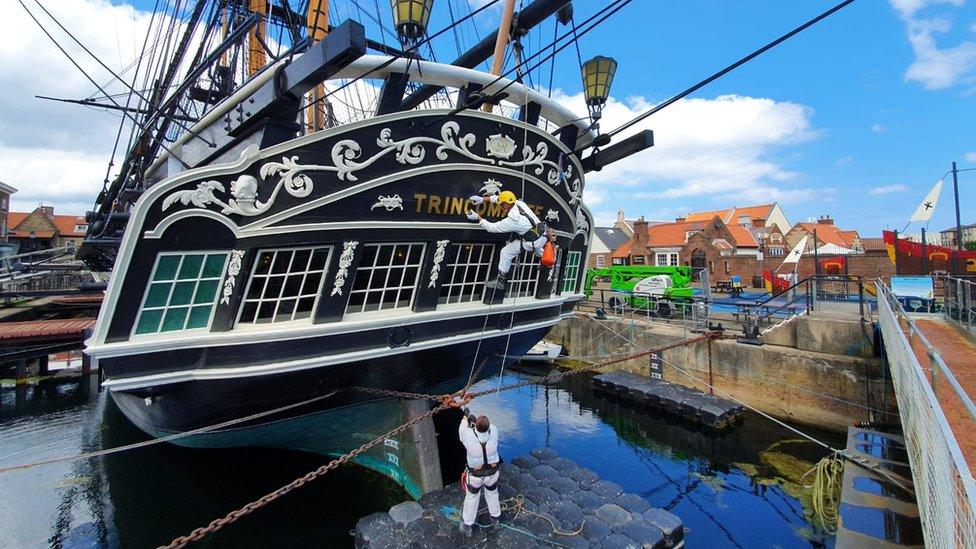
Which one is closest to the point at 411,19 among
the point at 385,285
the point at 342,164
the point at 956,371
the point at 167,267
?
the point at 342,164

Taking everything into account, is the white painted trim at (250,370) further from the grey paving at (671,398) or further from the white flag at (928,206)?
the white flag at (928,206)

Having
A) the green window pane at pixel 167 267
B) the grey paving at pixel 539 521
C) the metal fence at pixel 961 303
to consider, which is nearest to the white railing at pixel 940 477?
the grey paving at pixel 539 521

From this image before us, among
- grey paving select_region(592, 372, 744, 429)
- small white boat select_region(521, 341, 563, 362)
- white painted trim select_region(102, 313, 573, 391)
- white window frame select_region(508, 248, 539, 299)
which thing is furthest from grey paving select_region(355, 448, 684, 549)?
small white boat select_region(521, 341, 563, 362)

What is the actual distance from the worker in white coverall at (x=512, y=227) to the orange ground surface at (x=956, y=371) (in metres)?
4.41

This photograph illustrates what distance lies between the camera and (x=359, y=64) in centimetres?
543

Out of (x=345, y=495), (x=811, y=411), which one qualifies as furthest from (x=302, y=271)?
(x=811, y=411)

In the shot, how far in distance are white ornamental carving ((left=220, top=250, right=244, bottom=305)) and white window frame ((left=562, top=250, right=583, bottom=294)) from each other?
565cm

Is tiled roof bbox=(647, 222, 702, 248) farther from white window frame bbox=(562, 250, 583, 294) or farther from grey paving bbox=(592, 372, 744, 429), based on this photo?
white window frame bbox=(562, 250, 583, 294)

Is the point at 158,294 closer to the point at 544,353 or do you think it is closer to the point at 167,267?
the point at 167,267

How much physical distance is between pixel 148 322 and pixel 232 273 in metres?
0.95

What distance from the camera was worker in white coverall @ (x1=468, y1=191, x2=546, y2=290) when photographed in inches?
239

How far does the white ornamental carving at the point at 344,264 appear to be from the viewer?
17.7ft

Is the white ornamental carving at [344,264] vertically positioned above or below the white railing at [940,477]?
above

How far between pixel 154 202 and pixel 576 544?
225 inches
